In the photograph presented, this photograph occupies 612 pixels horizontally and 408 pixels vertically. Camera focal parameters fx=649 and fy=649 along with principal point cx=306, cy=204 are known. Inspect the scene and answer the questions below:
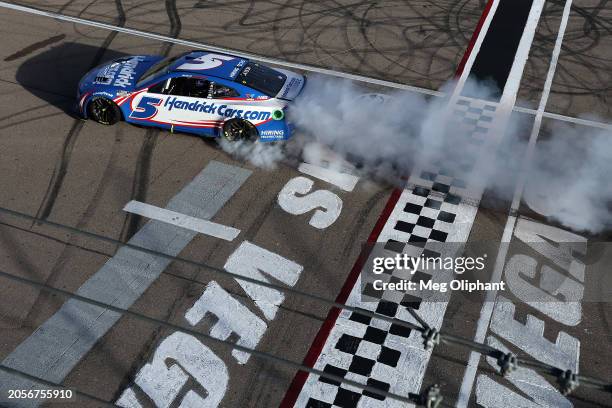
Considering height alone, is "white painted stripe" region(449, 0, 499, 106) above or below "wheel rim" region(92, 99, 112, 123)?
above

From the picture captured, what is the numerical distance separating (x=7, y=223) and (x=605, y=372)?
8.58 m

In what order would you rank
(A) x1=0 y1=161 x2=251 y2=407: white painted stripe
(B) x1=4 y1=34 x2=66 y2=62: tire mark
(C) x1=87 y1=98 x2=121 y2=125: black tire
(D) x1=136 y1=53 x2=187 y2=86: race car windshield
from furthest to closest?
1. (B) x1=4 y1=34 x2=66 y2=62: tire mark
2. (C) x1=87 y1=98 x2=121 y2=125: black tire
3. (D) x1=136 y1=53 x2=187 y2=86: race car windshield
4. (A) x1=0 y1=161 x2=251 y2=407: white painted stripe

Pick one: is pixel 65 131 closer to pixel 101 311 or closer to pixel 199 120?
pixel 199 120

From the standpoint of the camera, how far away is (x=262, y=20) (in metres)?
16.0

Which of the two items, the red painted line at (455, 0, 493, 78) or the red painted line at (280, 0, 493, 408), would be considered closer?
the red painted line at (280, 0, 493, 408)

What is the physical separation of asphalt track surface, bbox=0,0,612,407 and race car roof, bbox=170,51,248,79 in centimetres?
128

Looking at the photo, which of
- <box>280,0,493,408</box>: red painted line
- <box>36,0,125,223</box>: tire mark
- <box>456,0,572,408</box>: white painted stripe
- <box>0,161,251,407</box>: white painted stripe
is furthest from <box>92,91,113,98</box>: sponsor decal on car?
<box>456,0,572,408</box>: white painted stripe

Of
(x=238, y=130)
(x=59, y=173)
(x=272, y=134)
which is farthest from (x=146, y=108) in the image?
(x=272, y=134)

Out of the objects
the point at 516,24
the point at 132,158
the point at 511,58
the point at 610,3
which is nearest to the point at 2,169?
the point at 132,158

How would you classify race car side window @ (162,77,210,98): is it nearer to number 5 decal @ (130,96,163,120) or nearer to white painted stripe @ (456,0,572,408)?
number 5 decal @ (130,96,163,120)

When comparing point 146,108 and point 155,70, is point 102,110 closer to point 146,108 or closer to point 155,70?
point 146,108

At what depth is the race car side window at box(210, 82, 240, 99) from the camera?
11.0 meters

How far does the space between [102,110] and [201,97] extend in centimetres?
201

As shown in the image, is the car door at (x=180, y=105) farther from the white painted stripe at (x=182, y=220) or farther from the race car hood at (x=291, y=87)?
the white painted stripe at (x=182, y=220)
